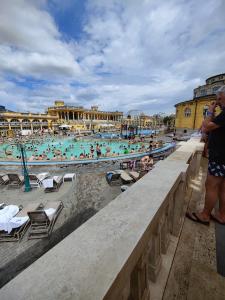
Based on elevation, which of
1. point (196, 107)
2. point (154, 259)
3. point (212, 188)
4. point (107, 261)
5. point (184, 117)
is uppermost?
point (196, 107)

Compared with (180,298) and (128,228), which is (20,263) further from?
(128,228)

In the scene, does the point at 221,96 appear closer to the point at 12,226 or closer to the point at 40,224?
the point at 40,224

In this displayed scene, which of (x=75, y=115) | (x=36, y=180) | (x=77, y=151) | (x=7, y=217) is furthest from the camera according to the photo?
(x=75, y=115)

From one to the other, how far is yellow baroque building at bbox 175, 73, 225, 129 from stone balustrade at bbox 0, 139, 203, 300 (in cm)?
2179

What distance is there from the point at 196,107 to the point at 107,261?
25.1 meters

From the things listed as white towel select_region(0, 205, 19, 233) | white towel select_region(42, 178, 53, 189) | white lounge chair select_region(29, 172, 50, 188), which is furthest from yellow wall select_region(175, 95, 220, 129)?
white towel select_region(0, 205, 19, 233)

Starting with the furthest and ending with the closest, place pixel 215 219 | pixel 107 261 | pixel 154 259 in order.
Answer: pixel 215 219, pixel 154 259, pixel 107 261

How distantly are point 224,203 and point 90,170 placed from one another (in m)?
11.4

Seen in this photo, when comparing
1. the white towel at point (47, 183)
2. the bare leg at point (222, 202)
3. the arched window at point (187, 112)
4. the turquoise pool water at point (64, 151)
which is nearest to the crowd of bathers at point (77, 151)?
the turquoise pool water at point (64, 151)

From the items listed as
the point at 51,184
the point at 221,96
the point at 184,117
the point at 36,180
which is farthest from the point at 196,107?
the point at 221,96

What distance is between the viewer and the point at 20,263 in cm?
443

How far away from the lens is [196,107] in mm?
21797

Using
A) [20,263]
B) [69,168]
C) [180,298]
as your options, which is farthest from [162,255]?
[69,168]

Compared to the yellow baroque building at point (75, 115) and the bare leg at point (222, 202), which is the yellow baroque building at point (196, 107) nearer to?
the bare leg at point (222, 202)
